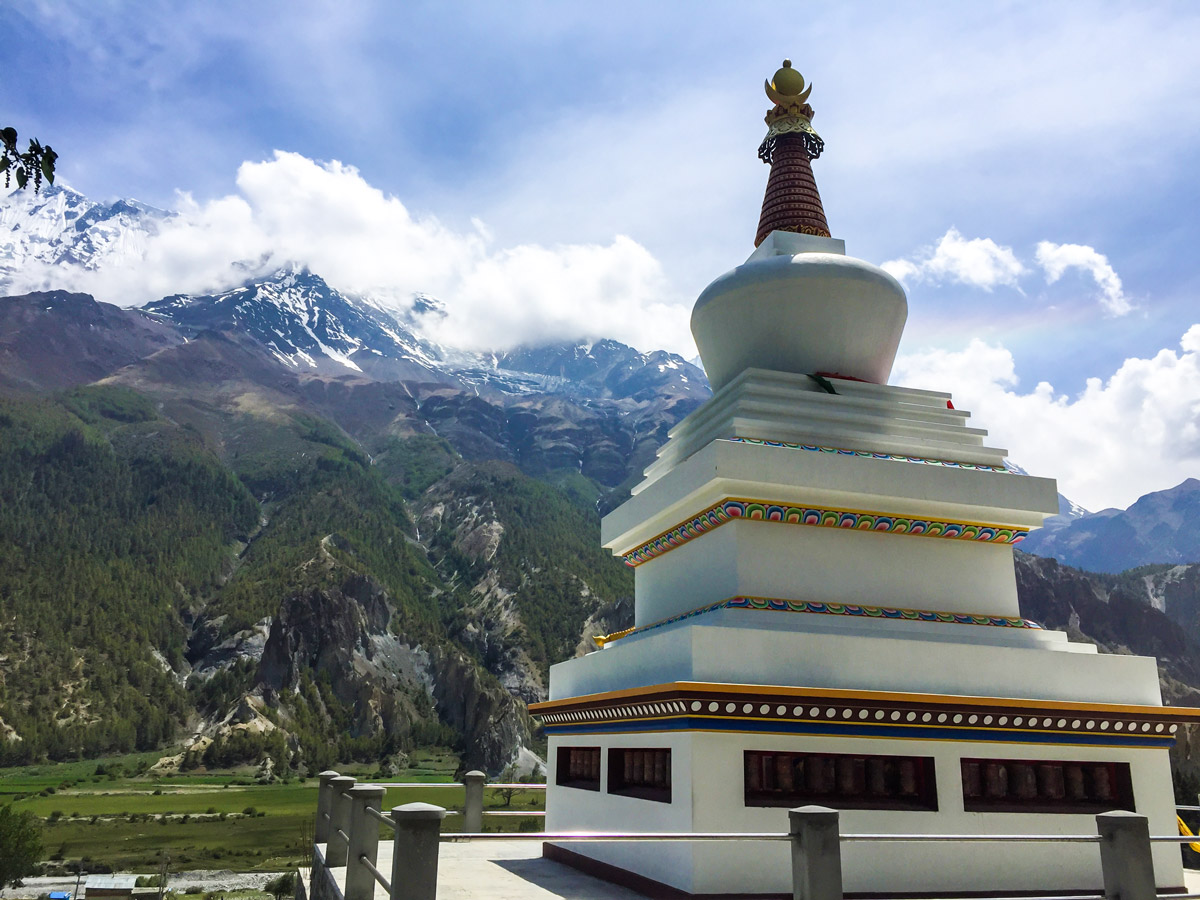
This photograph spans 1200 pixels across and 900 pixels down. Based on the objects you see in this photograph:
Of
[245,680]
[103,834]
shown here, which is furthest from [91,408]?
[103,834]

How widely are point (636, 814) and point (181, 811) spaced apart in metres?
55.1

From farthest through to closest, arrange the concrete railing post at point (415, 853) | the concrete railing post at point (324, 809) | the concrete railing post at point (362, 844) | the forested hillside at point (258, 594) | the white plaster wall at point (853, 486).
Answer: the forested hillside at point (258, 594) < the white plaster wall at point (853, 486) < the concrete railing post at point (324, 809) < the concrete railing post at point (362, 844) < the concrete railing post at point (415, 853)

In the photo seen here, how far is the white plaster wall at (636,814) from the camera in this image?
9.89 m

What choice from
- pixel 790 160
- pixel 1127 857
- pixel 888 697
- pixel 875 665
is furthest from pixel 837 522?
pixel 790 160

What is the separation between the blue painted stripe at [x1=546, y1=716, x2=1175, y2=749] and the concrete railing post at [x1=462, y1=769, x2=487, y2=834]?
460 cm

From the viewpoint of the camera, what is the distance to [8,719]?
85.3 metres

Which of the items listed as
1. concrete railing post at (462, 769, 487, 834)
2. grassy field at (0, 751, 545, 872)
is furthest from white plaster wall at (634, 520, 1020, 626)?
grassy field at (0, 751, 545, 872)

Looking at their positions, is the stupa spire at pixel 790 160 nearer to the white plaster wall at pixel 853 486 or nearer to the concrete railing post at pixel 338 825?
the white plaster wall at pixel 853 486

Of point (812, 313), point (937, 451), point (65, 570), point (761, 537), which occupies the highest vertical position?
point (65, 570)

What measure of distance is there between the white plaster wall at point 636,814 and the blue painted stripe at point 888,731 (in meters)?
0.18

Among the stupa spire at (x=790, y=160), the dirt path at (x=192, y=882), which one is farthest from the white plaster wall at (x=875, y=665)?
the dirt path at (x=192, y=882)

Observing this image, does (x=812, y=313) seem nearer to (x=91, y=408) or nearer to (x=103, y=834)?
(x=103, y=834)

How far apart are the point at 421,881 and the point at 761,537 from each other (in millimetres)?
6836

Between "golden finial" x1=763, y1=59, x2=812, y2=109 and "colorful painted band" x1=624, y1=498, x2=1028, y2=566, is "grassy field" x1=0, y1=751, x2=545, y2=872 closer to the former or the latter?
"colorful painted band" x1=624, y1=498, x2=1028, y2=566
